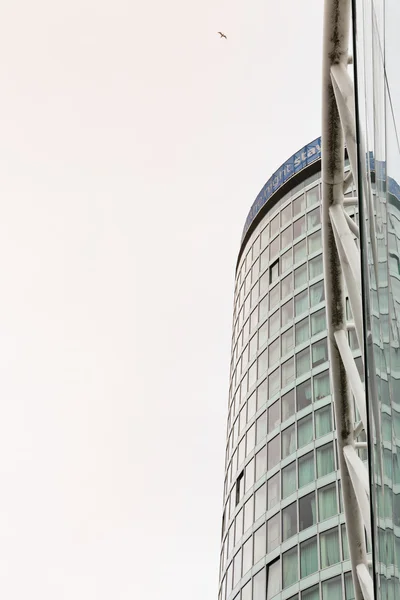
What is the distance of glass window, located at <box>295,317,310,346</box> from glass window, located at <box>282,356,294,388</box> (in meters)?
1.15

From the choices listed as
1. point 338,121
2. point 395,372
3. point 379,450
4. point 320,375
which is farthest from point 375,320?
point 320,375

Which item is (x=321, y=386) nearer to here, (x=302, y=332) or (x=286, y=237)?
(x=302, y=332)

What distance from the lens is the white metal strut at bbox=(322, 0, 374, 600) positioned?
15.7m

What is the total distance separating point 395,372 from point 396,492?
64 centimetres

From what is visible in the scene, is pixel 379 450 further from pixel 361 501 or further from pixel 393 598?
pixel 361 501

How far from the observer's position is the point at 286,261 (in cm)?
A: 5288

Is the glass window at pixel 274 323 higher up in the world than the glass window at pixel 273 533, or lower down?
higher up

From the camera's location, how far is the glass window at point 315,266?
49.3 meters

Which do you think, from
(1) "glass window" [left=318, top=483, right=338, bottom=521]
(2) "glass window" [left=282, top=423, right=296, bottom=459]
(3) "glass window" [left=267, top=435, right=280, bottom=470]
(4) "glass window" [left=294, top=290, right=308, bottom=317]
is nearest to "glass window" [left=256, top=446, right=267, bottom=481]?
(3) "glass window" [left=267, top=435, right=280, bottom=470]

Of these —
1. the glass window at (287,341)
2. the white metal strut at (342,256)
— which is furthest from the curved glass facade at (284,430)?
the white metal strut at (342,256)

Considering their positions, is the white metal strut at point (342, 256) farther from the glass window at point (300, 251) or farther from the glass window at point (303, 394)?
the glass window at point (300, 251)

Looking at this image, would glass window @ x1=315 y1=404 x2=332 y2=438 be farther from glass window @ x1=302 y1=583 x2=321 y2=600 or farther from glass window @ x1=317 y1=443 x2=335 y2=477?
glass window @ x1=302 y1=583 x2=321 y2=600

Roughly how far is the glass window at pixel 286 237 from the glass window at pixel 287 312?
16.7 feet

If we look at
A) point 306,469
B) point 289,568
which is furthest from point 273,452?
point 289,568
